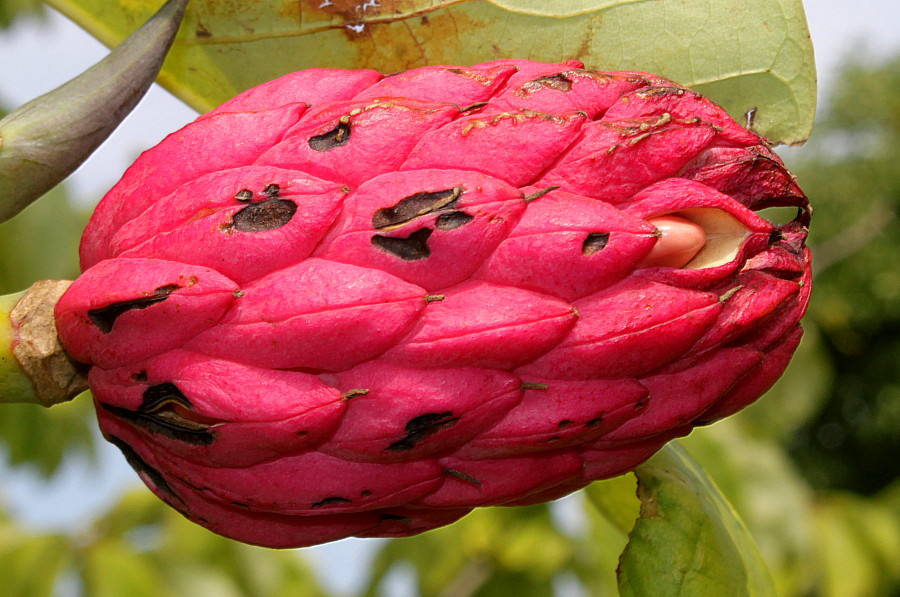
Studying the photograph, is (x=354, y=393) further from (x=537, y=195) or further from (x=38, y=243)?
(x=38, y=243)

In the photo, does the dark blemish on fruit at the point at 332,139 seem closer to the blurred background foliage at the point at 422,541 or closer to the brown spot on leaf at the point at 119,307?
the brown spot on leaf at the point at 119,307

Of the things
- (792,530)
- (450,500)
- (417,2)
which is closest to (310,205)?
(450,500)

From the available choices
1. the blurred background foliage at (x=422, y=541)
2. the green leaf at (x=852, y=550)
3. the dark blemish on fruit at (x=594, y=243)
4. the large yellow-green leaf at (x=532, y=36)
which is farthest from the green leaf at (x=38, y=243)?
the green leaf at (x=852, y=550)

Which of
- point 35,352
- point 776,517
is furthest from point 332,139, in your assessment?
point 776,517

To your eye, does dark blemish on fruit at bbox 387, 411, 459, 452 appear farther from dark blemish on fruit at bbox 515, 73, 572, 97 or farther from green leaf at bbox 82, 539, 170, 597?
green leaf at bbox 82, 539, 170, 597

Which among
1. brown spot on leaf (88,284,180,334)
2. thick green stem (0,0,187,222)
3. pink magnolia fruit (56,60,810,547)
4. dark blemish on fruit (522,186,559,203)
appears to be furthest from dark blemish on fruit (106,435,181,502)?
dark blemish on fruit (522,186,559,203)

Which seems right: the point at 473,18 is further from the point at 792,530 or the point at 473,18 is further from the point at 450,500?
the point at 792,530
